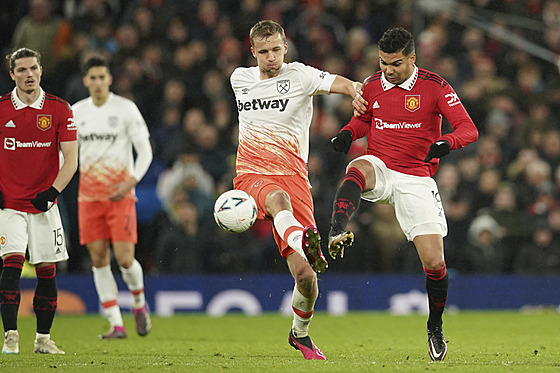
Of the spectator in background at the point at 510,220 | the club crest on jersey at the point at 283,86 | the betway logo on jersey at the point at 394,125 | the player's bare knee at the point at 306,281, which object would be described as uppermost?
the club crest on jersey at the point at 283,86

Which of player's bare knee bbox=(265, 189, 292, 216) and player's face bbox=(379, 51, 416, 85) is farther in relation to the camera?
player's face bbox=(379, 51, 416, 85)

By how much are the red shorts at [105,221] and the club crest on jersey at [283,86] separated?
10.9 ft

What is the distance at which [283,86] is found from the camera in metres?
8.61

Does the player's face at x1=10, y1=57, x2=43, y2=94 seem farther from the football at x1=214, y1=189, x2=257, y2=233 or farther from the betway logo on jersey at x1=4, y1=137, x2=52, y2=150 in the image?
the football at x1=214, y1=189, x2=257, y2=233

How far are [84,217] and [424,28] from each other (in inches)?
331

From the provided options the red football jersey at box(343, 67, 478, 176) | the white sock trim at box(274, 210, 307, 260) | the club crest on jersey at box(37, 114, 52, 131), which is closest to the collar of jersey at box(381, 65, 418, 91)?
the red football jersey at box(343, 67, 478, 176)

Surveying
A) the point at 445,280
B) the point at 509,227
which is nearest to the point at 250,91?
the point at 445,280

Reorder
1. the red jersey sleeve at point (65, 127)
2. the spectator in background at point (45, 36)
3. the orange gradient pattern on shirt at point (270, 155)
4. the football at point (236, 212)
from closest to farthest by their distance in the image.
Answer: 1. the football at point (236, 212)
2. the orange gradient pattern on shirt at point (270, 155)
3. the red jersey sleeve at point (65, 127)
4. the spectator in background at point (45, 36)

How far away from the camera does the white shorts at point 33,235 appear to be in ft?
28.9

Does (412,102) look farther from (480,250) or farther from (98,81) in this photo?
(480,250)

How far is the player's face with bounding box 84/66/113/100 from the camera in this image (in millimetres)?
11133

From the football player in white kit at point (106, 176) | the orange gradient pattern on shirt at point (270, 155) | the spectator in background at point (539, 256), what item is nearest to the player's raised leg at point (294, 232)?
the orange gradient pattern on shirt at point (270, 155)

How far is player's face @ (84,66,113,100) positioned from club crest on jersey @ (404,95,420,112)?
163 inches

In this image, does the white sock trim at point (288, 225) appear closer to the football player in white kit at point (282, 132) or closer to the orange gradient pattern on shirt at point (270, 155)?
the football player in white kit at point (282, 132)
